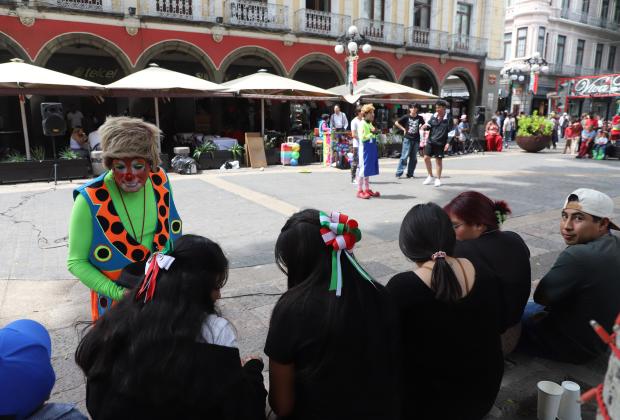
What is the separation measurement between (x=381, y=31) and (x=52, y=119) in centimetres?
1446

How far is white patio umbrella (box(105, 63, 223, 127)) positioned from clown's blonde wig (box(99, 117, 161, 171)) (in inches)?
390

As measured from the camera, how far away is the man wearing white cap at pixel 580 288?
2391mm

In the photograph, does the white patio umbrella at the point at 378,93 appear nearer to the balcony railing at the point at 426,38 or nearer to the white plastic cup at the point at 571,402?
the balcony railing at the point at 426,38

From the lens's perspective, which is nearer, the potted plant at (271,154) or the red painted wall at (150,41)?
the red painted wall at (150,41)

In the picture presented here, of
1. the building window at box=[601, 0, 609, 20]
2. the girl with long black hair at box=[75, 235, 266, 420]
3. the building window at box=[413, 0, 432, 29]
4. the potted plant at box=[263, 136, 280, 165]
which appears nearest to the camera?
the girl with long black hair at box=[75, 235, 266, 420]

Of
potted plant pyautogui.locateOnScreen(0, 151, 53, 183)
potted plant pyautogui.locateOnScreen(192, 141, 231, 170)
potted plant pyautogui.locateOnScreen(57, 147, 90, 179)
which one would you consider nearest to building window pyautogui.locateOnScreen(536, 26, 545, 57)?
potted plant pyautogui.locateOnScreen(192, 141, 231, 170)

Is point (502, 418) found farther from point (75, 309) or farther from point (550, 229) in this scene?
point (550, 229)

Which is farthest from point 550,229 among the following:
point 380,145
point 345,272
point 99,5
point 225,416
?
point 99,5

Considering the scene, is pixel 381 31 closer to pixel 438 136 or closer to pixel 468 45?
pixel 468 45

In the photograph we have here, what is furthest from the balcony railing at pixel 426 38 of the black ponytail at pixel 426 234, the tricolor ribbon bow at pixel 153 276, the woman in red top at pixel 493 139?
the tricolor ribbon bow at pixel 153 276

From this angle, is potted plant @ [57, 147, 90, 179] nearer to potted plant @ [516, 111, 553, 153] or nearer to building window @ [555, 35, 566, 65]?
potted plant @ [516, 111, 553, 153]

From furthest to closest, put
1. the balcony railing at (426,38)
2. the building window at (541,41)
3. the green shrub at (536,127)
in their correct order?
the building window at (541,41) < the balcony railing at (426,38) < the green shrub at (536,127)

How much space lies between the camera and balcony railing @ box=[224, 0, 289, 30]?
52.5ft

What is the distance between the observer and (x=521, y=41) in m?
33.8
